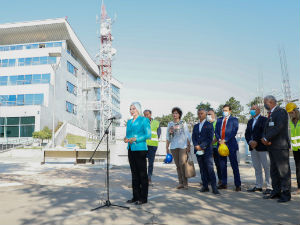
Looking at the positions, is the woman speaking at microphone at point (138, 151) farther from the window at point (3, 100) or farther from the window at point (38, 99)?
the window at point (3, 100)

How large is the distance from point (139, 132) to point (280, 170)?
106 inches

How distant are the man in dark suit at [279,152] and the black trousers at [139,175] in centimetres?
236

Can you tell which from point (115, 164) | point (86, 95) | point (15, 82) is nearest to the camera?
point (115, 164)

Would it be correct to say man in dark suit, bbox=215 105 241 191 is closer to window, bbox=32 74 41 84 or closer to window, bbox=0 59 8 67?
window, bbox=32 74 41 84

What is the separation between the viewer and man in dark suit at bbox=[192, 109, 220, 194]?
5.53 meters

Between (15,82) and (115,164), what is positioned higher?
(15,82)

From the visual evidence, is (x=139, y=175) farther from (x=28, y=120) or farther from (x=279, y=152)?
(x=28, y=120)

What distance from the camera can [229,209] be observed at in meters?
4.07

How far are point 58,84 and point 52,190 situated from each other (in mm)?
33607

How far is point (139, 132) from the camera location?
4648 mm

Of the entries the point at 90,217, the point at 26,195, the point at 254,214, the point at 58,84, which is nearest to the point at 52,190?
the point at 26,195

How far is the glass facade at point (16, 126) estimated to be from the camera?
3270cm

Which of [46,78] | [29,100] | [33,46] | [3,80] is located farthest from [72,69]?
[3,80]

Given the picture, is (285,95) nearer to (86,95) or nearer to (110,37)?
A: (110,37)
